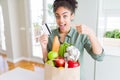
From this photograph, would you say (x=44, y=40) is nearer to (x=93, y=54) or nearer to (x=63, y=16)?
(x=63, y=16)

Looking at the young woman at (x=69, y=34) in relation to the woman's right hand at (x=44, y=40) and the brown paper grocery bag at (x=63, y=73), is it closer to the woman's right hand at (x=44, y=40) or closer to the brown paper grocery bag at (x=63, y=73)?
the woman's right hand at (x=44, y=40)

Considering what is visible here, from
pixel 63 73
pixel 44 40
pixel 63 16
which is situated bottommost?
pixel 63 73

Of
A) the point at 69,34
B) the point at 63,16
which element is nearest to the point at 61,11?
the point at 63,16

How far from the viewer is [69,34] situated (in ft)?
3.03

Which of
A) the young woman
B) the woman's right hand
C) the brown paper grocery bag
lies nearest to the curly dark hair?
the young woman

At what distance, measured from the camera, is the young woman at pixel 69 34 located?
0.86 metres

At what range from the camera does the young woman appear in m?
0.86

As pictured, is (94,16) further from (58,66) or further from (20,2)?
(20,2)

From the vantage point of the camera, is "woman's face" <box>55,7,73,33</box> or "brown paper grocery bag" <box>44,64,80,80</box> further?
"woman's face" <box>55,7,73,33</box>

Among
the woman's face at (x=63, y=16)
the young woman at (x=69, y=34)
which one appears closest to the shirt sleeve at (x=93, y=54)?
the young woman at (x=69, y=34)

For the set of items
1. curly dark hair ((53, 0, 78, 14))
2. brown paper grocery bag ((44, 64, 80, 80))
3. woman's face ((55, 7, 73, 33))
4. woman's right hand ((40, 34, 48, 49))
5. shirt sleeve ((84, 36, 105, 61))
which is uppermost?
curly dark hair ((53, 0, 78, 14))

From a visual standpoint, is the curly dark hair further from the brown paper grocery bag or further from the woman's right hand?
the brown paper grocery bag

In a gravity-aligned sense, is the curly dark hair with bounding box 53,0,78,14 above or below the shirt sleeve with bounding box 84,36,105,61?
above

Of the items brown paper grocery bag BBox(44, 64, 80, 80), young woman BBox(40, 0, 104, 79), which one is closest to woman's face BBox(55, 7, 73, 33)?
young woman BBox(40, 0, 104, 79)
